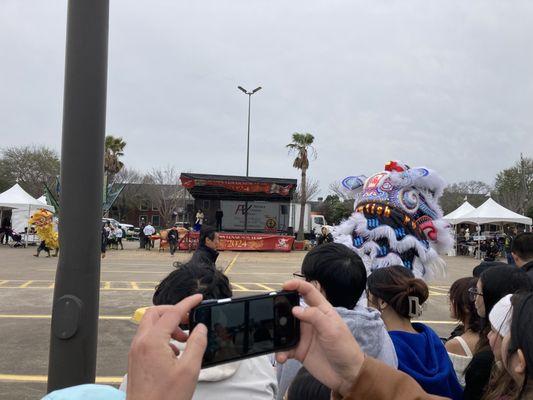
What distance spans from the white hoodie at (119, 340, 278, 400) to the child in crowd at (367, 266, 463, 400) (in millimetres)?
849

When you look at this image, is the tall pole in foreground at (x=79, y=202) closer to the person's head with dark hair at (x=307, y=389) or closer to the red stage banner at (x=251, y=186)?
the person's head with dark hair at (x=307, y=389)

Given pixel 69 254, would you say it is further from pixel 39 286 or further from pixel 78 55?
pixel 39 286

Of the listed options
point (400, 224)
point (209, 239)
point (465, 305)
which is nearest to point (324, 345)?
point (465, 305)

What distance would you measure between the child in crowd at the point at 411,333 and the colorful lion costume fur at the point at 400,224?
1.35 metres

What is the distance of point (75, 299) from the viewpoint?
10.0 feet

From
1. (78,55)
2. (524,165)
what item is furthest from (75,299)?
(524,165)

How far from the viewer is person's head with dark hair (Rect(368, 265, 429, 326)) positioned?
8.79 feet

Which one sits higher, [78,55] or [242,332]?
[78,55]

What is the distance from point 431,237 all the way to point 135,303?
6.53m

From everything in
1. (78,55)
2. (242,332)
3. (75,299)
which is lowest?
(75,299)

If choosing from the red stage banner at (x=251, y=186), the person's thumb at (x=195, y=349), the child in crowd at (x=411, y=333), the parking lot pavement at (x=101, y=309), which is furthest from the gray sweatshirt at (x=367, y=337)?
the red stage banner at (x=251, y=186)

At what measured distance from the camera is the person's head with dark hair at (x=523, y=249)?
4641mm

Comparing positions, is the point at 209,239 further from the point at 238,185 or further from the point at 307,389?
the point at 238,185

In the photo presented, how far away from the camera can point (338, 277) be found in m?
2.28
